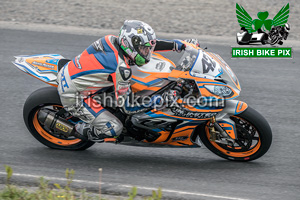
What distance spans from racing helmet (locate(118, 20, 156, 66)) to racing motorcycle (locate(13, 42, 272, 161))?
308 millimetres

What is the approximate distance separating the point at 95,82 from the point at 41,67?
2.77 feet

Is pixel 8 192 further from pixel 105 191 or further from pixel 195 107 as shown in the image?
pixel 195 107

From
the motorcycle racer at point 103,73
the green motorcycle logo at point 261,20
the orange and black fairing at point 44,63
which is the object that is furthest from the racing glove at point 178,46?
the green motorcycle logo at point 261,20

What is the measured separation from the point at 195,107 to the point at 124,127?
896 millimetres

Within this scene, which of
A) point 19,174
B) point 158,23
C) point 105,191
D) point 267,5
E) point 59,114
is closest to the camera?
point 105,191

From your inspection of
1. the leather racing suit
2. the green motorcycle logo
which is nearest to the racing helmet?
the leather racing suit

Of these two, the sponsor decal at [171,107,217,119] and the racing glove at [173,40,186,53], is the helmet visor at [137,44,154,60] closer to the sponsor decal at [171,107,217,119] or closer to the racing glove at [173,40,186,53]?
the racing glove at [173,40,186,53]

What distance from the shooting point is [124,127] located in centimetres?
597

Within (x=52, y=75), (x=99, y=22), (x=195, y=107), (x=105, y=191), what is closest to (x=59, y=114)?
(x=52, y=75)

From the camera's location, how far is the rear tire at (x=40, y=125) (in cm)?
605

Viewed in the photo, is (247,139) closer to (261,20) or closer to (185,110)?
(185,110)

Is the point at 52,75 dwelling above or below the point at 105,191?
above

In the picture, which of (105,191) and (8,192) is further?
(105,191)

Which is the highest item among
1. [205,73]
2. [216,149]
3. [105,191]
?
[205,73]
